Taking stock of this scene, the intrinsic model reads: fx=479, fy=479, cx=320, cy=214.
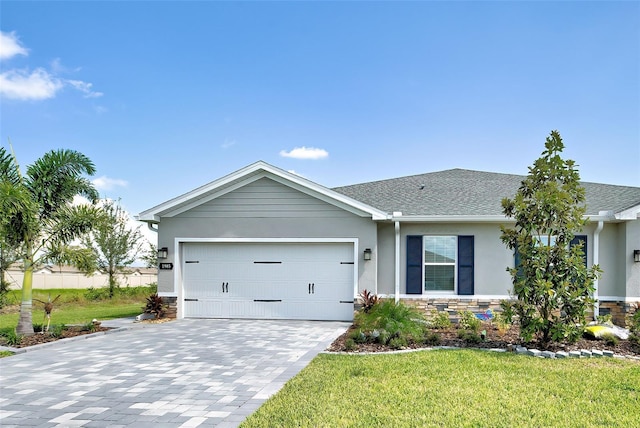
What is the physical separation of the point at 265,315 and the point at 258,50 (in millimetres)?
8210

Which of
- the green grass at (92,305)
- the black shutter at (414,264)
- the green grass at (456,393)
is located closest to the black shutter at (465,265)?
the black shutter at (414,264)

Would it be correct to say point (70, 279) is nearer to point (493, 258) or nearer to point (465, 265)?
point (465, 265)

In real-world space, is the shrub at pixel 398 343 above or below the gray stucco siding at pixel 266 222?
below

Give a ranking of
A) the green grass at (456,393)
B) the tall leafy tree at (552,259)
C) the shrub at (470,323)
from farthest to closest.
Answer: the shrub at (470,323) < the tall leafy tree at (552,259) < the green grass at (456,393)

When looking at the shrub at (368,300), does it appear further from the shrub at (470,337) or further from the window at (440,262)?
the shrub at (470,337)

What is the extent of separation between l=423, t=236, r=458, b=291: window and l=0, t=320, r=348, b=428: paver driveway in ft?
11.2

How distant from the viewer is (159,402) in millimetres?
5559

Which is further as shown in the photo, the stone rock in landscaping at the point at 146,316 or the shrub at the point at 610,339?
the stone rock in landscaping at the point at 146,316

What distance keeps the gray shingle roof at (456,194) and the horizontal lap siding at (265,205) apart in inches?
77.4

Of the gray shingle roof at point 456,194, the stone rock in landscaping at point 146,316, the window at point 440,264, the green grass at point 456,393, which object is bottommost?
the stone rock in landscaping at point 146,316

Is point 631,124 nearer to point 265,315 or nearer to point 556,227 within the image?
point 556,227

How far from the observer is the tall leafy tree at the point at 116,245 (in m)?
21.1

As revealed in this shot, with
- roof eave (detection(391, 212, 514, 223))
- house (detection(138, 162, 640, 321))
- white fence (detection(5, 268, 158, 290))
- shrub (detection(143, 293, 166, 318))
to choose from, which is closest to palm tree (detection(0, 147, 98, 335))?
house (detection(138, 162, 640, 321))

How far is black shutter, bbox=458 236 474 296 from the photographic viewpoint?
500 inches
